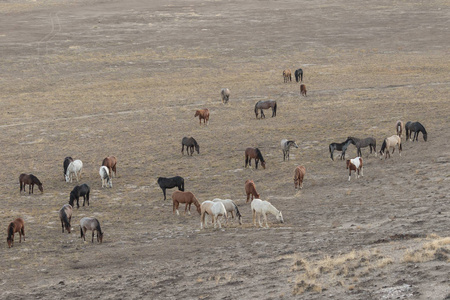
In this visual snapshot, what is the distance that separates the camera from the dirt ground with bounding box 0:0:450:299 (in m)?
16.4

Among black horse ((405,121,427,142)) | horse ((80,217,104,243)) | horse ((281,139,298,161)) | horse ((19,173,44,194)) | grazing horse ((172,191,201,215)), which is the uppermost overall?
black horse ((405,121,427,142))

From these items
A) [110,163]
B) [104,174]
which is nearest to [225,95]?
[110,163]

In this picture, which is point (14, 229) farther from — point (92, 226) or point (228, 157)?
point (228, 157)

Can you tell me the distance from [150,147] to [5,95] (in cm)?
2363

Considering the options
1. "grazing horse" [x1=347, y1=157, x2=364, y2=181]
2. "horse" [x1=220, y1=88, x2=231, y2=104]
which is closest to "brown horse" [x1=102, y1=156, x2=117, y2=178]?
"grazing horse" [x1=347, y1=157, x2=364, y2=181]

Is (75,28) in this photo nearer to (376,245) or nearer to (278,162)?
(278,162)

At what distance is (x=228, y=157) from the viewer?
1246 inches

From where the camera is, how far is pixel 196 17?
93.9m

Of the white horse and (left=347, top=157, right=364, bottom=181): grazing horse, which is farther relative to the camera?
the white horse

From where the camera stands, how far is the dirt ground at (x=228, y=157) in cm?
1639

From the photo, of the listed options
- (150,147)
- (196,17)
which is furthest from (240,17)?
(150,147)

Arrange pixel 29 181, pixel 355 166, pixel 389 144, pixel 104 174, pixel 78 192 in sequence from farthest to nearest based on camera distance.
Answer: 1. pixel 389 144
2. pixel 104 174
3. pixel 29 181
4. pixel 355 166
5. pixel 78 192

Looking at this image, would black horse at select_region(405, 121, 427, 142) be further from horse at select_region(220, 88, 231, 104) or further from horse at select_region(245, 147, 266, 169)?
horse at select_region(220, 88, 231, 104)

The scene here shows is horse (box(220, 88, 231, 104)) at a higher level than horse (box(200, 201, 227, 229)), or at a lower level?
higher
